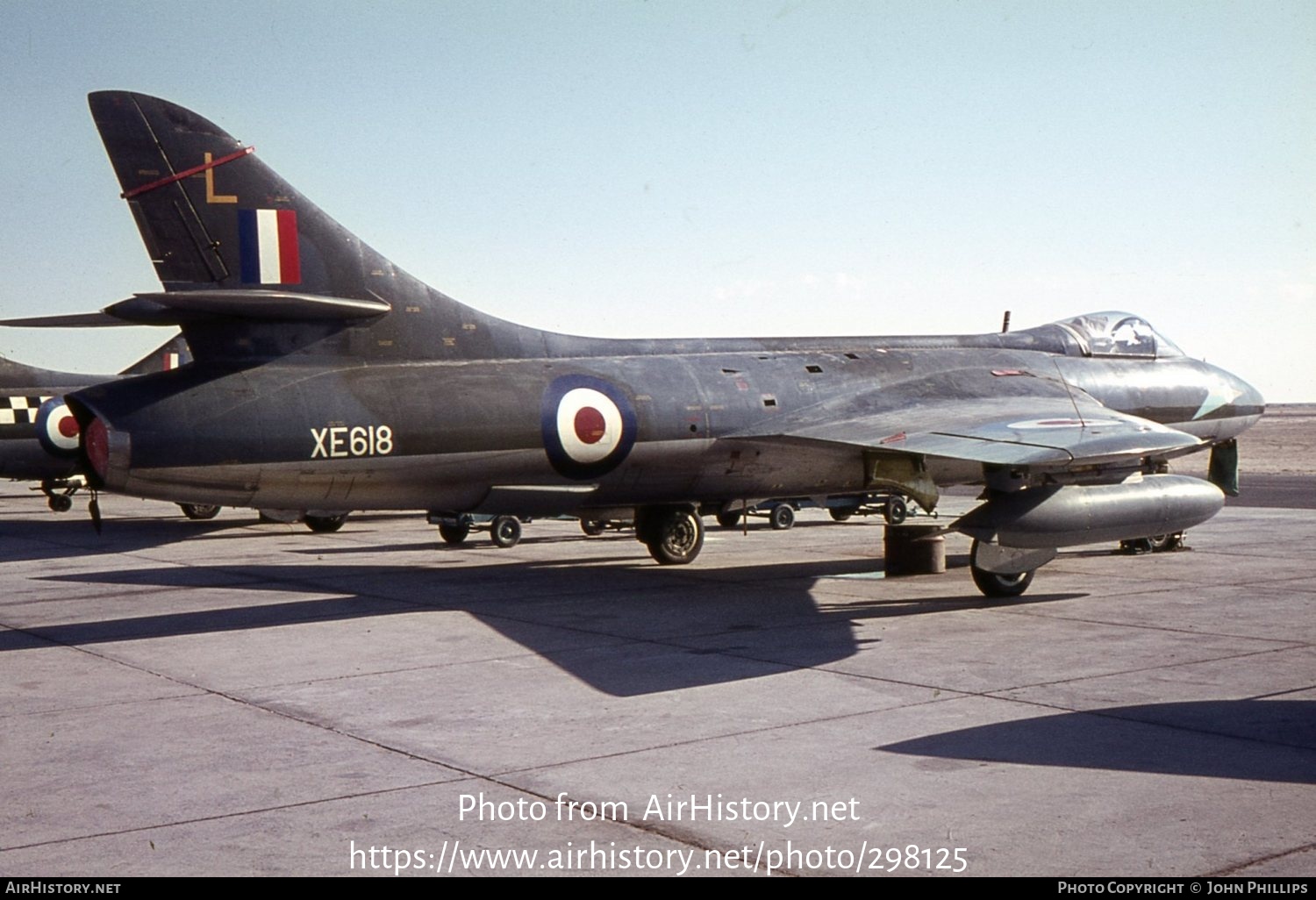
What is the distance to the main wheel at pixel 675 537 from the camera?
18172mm

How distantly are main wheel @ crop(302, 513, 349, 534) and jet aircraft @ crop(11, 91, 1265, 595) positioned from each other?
987 centimetres

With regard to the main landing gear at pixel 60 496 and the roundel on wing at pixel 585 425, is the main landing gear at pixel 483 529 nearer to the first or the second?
the roundel on wing at pixel 585 425

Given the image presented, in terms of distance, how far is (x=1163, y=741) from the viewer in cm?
776

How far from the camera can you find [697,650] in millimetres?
11336

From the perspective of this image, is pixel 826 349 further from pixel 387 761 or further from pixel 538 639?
pixel 387 761

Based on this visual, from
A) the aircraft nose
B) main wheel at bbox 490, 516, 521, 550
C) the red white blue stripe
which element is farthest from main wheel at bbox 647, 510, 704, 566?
the aircraft nose

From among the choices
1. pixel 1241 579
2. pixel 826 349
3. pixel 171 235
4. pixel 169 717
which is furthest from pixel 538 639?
pixel 1241 579

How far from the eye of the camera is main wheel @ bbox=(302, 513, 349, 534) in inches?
997

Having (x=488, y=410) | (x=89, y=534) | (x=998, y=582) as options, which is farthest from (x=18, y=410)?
(x=998, y=582)

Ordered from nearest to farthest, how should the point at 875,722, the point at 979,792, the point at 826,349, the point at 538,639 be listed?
the point at 979,792
the point at 875,722
the point at 538,639
the point at 826,349

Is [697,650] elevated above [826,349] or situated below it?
below

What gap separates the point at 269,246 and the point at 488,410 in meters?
2.85

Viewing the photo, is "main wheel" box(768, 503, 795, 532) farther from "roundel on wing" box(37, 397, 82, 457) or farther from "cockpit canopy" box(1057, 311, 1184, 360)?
"roundel on wing" box(37, 397, 82, 457)

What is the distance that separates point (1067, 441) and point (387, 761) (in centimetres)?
862
